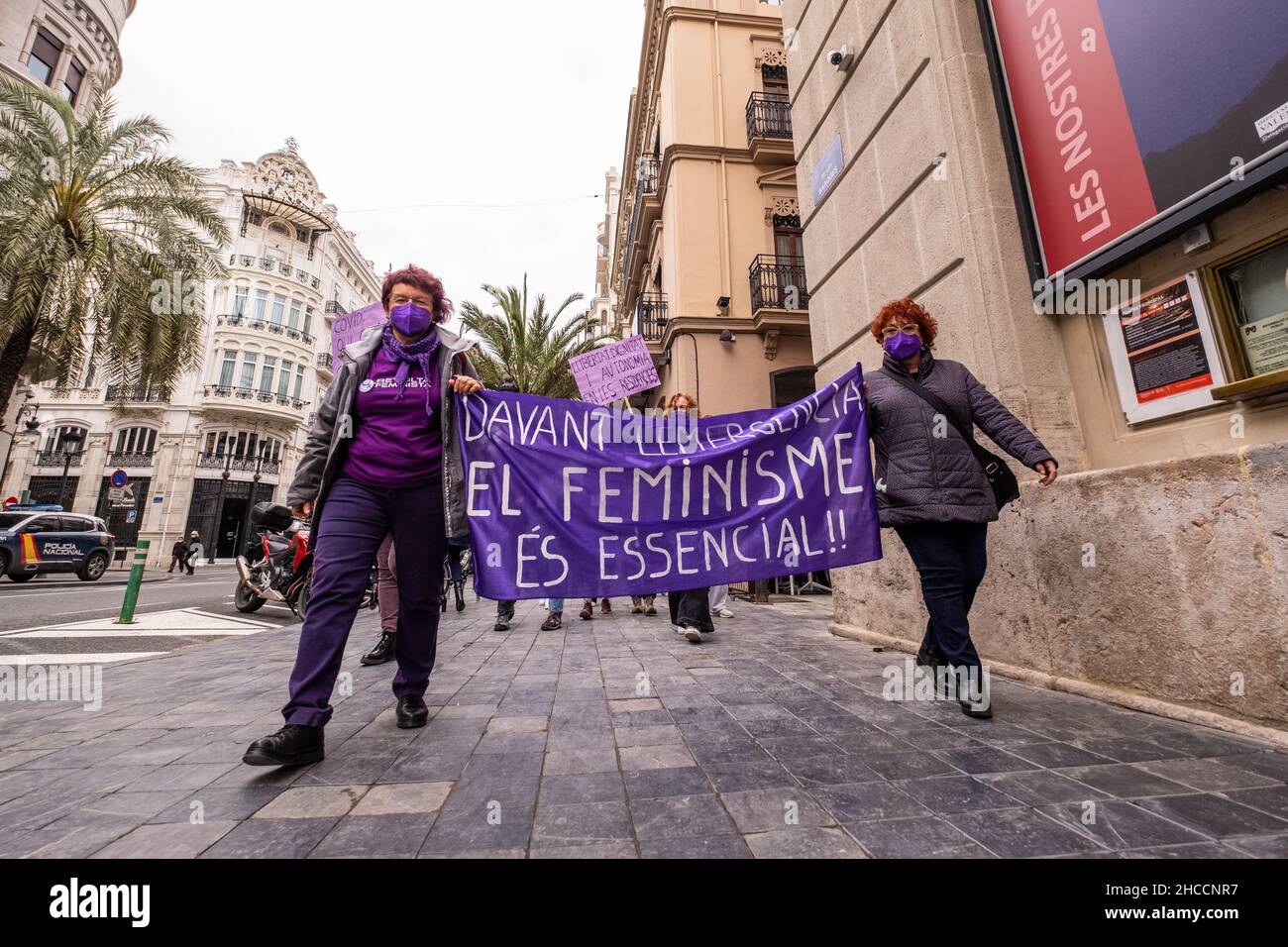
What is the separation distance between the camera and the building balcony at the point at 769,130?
1221cm

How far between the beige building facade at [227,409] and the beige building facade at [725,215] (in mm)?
27648

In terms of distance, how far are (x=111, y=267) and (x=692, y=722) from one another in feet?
54.0

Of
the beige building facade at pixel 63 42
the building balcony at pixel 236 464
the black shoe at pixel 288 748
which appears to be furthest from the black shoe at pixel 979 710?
the building balcony at pixel 236 464

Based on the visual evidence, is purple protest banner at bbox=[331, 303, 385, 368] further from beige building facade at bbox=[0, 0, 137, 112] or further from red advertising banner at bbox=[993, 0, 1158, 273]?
beige building facade at bbox=[0, 0, 137, 112]

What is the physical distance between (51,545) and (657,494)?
705 inches

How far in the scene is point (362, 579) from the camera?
239 cm

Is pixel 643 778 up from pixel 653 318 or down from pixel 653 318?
down

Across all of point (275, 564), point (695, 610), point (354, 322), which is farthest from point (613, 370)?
point (275, 564)

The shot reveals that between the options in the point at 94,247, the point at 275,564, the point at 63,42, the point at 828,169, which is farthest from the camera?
the point at 63,42

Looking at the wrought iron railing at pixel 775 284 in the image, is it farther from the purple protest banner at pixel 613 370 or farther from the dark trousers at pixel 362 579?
the dark trousers at pixel 362 579

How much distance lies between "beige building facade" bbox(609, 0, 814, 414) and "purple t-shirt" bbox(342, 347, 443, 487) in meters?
8.78

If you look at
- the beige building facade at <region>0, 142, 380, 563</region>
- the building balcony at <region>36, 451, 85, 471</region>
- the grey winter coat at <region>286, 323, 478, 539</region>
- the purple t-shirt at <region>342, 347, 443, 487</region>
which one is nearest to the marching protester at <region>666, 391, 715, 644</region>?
the grey winter coat at <region>286, 323, 478, 539</region>

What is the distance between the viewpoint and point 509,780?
1.95m

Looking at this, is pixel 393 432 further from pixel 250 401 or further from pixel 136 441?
pixel 136 441
